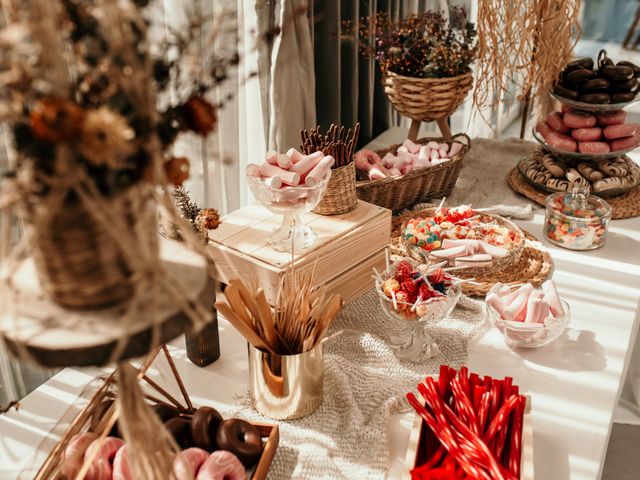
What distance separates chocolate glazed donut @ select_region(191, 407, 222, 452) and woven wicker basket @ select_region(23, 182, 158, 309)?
40 centimetres

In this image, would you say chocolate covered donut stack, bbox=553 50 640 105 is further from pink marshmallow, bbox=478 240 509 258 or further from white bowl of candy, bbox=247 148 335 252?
white bowl of candy, bbox=247 148 335 252

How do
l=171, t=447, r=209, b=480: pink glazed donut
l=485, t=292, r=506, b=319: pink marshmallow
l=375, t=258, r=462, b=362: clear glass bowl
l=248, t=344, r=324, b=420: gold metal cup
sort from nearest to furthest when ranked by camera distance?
l=171, t=447, r=209, b=480: pink glazed donut
l=248, t=344, r=324, b=420: gold metal cup
l=375, t=258, r=462, b=362: clear glass bowl
l=485, t=292, r=506, b=319: pink marshmallow

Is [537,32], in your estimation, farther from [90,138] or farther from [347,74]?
[90,138]

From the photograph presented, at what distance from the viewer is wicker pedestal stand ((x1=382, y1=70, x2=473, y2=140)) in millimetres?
1884

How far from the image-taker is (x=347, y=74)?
2227 millimetres

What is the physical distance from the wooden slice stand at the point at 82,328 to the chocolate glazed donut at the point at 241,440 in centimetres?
36

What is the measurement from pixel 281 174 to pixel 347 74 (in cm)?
108

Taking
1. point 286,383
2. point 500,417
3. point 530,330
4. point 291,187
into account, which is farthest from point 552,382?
point 291,187

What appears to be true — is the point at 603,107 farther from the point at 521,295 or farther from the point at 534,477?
the point at 534,477

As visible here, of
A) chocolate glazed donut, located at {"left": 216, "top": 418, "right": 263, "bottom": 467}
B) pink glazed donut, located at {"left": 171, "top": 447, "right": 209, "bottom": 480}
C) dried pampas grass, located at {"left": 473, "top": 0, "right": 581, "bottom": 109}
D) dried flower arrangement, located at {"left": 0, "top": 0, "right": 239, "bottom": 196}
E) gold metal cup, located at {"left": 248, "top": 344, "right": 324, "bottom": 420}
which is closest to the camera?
dried flower arrangement, located at {"left": 0, "top": 0, "right": 239, "bottom": 196}

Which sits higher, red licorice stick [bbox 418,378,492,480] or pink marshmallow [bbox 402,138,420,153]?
pink marshmallow [bbox 402,138,420,153]

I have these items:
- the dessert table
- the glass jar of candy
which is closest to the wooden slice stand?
the dessert table

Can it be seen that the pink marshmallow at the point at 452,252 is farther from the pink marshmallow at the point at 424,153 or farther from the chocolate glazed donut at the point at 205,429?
the chocolate glazed donut at the point at 205,429

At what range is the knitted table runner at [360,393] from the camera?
985mm
